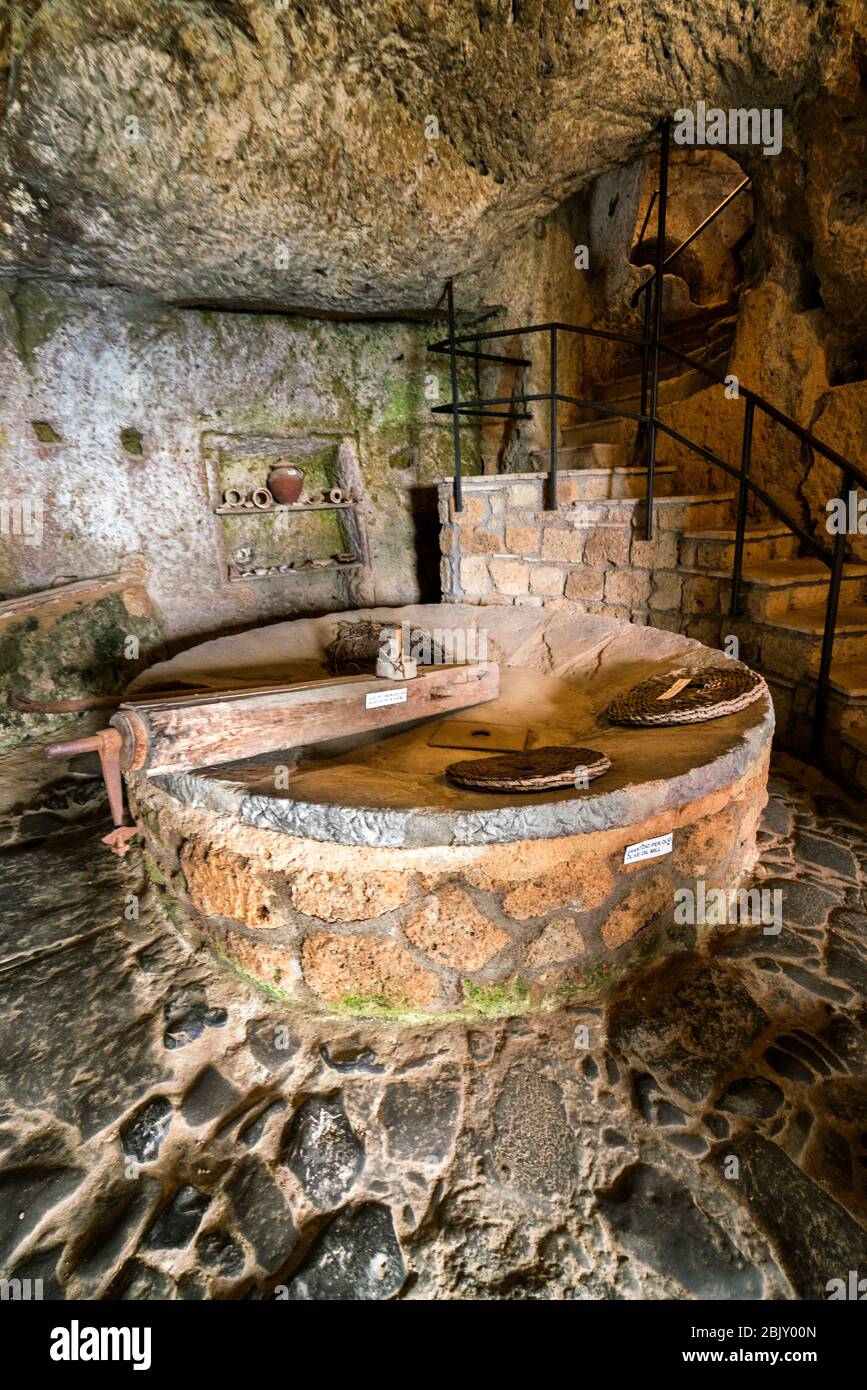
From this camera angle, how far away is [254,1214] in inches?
50.6

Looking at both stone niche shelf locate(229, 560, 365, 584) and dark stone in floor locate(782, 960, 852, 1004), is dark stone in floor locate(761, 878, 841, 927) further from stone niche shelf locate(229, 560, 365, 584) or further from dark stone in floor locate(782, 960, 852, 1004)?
stone niche shelf locate(229, 560, 365, 584)

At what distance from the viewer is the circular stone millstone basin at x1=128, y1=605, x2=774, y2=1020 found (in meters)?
1.54

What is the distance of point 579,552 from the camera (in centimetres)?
374

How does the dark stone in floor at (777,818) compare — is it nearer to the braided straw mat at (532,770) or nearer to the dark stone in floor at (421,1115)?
the braided straw mat at (532,770)

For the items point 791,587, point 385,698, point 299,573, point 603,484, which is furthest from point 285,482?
point 791,587

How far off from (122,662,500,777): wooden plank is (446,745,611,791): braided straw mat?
1.79 ft

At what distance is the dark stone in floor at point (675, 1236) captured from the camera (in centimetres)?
115

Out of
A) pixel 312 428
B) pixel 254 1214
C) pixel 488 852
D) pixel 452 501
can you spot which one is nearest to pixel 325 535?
pixel 312 428

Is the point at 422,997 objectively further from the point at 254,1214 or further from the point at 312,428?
the point at 312,428

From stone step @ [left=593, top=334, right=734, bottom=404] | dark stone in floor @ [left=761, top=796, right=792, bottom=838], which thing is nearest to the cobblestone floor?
dark stone in floor @ [left=761, top=796, right=792, bottom=838]

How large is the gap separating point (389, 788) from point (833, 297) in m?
3.95

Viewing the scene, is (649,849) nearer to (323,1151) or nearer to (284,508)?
(323,1151)

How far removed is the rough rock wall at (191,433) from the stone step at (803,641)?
8.97 ft
